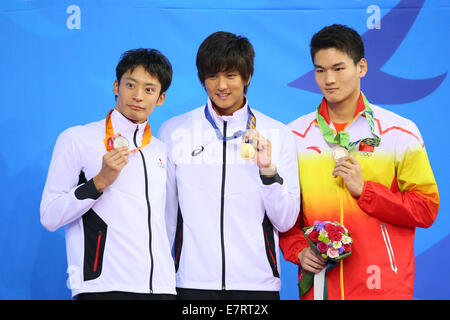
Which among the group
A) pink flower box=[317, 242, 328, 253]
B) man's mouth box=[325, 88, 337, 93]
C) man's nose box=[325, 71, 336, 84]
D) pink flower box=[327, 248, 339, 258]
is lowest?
pink flower box=[327, 248, 339, 258]

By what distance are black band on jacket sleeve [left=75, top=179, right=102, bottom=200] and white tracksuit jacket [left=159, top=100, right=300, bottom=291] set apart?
48 cm

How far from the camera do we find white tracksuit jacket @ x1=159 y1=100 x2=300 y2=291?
287 cm

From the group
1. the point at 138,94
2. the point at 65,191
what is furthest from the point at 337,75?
the point at 65,191

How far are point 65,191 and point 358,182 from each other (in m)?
1.40

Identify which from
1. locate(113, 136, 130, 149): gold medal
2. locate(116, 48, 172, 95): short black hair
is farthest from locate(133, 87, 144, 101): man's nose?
locate(113, 136, 130, 149): gold medal

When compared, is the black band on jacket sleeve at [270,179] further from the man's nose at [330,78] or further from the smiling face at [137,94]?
the smiling face at [137,94]

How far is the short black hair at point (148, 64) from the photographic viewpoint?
3.02 meters

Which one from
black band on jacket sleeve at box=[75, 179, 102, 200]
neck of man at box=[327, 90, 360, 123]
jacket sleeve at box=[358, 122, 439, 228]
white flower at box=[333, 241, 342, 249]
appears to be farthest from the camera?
neck of man at box=[327, 90, 360, 123]

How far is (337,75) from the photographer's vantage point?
3.03m

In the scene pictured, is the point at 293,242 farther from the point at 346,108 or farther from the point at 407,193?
the point at 346,108

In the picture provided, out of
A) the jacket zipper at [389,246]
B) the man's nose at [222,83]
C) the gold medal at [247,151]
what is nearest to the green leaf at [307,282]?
the jacket zipper at [389,246]

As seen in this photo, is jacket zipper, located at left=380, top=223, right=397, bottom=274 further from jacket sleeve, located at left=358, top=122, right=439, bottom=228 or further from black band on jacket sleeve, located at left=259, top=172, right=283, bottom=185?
black band on jacket sleeve, located at left=259, top=172, right=283, bottom=185

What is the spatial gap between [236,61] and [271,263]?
103 centimetres

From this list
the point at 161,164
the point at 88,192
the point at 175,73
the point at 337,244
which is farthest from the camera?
the point at 175,73
